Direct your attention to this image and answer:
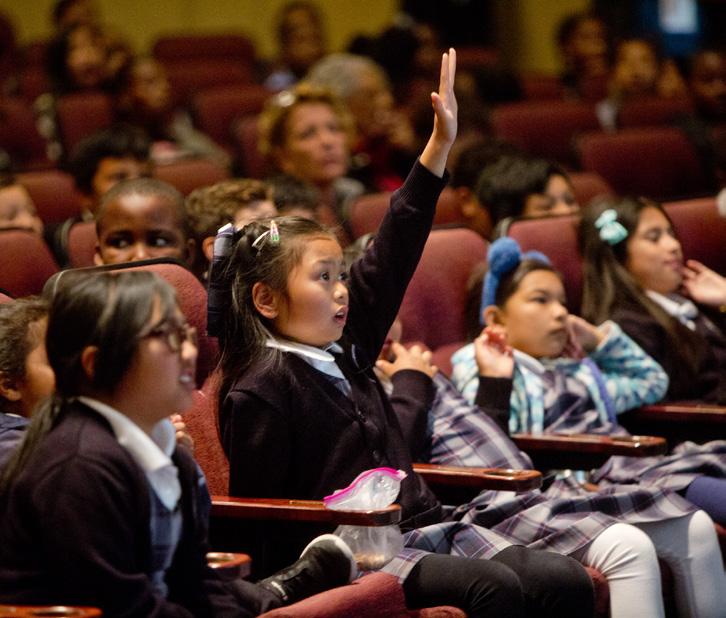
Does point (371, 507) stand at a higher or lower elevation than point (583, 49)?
lower

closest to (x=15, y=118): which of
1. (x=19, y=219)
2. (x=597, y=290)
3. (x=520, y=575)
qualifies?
(x=19, y=219)

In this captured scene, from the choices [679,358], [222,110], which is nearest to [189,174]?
[222,110]

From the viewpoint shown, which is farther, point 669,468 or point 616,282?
point 616,282

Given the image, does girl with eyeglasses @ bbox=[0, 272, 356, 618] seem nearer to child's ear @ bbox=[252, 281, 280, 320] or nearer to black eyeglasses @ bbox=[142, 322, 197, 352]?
black eyeglasses @ bbox=[142, 322, 197, 352]

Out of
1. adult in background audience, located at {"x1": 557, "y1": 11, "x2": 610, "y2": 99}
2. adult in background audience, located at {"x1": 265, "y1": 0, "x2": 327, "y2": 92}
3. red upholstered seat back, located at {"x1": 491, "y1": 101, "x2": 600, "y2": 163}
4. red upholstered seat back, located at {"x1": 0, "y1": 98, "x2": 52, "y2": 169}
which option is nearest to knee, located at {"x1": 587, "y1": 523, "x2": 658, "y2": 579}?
red upholstered seat back, located at {"x1": 491, "y1": 101, "x2": 600, "y2": 163}

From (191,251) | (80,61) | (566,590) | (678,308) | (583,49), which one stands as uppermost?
(80,61)

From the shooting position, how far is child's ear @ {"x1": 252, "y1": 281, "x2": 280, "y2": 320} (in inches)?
86.9

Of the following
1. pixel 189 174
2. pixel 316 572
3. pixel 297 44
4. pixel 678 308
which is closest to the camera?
pixel 316 572

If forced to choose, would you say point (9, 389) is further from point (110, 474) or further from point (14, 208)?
point (14, 208)

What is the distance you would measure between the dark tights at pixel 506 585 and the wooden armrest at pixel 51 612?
635mm

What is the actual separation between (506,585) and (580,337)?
0.94m

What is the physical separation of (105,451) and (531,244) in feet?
5.33

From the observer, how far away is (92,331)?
167 centimetres

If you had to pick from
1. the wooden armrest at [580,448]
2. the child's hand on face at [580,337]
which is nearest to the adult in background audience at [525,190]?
the child's hand on face at [580,337]
